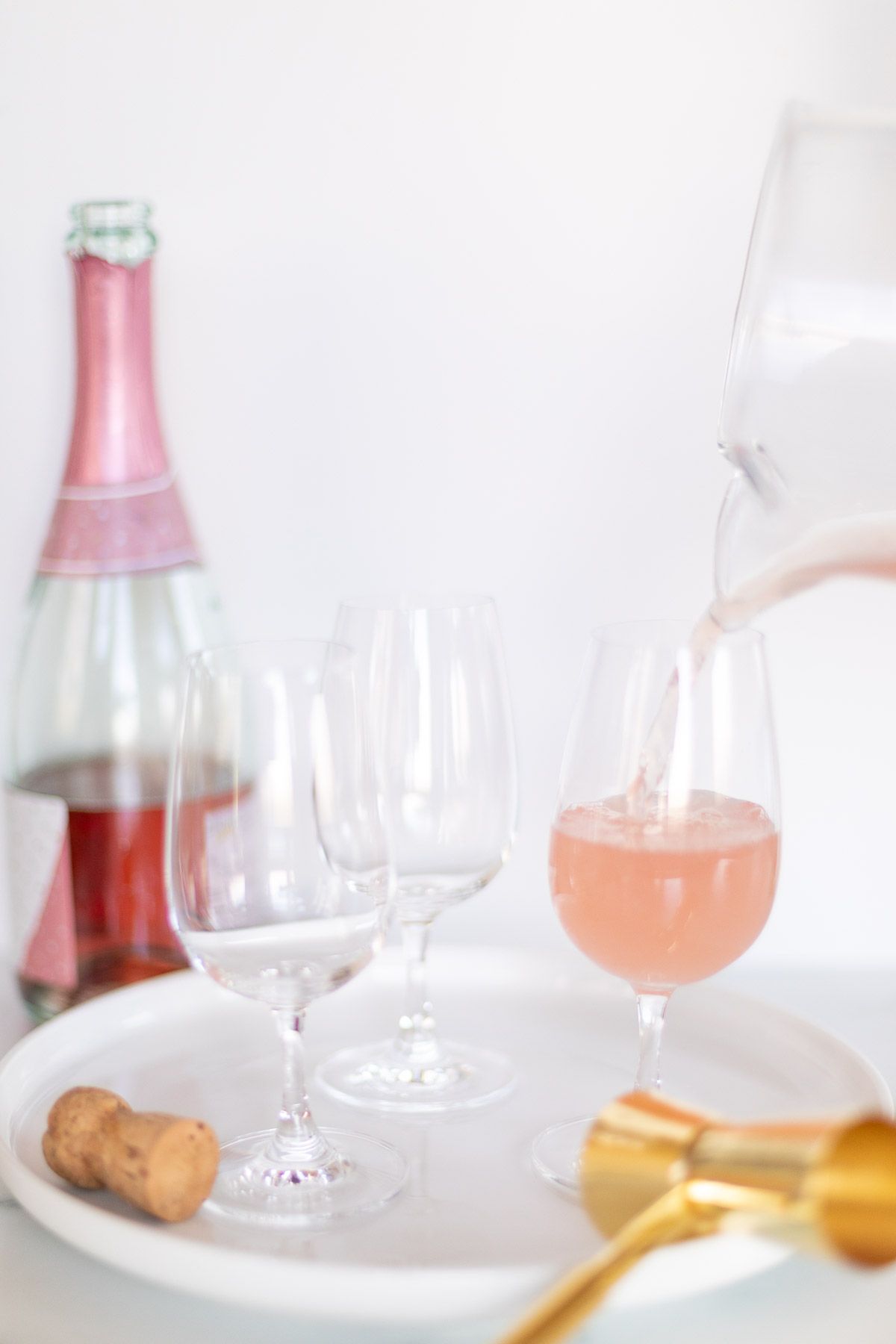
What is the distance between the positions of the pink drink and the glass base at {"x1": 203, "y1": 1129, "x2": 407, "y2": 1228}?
163 mm

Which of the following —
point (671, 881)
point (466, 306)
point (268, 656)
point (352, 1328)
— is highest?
point (466, 306)

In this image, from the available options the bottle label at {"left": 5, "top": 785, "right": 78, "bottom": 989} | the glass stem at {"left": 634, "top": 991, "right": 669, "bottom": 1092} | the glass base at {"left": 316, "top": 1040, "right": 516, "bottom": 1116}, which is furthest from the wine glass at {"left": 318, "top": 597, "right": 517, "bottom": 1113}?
the bottle label at {"left": 5, "top": 785, "right": 78, "bottom": 989}

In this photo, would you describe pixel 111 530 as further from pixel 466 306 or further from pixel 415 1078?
pixel 415 1078

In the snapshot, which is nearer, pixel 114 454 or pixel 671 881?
pixel 671 881

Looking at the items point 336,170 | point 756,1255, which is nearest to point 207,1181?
point 756,1255

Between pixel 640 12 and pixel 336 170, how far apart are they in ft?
0.75

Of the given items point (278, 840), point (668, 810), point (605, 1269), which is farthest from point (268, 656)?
point (605, 1269)

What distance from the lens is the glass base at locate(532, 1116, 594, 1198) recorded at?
78 centimetres

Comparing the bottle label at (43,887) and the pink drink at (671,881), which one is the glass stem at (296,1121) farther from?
the bottle label at (43,887)

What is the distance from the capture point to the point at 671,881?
0.78 meters

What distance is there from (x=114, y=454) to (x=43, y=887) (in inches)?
11.7

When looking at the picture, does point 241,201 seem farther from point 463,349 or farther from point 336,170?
point 463,349

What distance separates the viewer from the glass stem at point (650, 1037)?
832 mm

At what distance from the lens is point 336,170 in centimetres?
107
